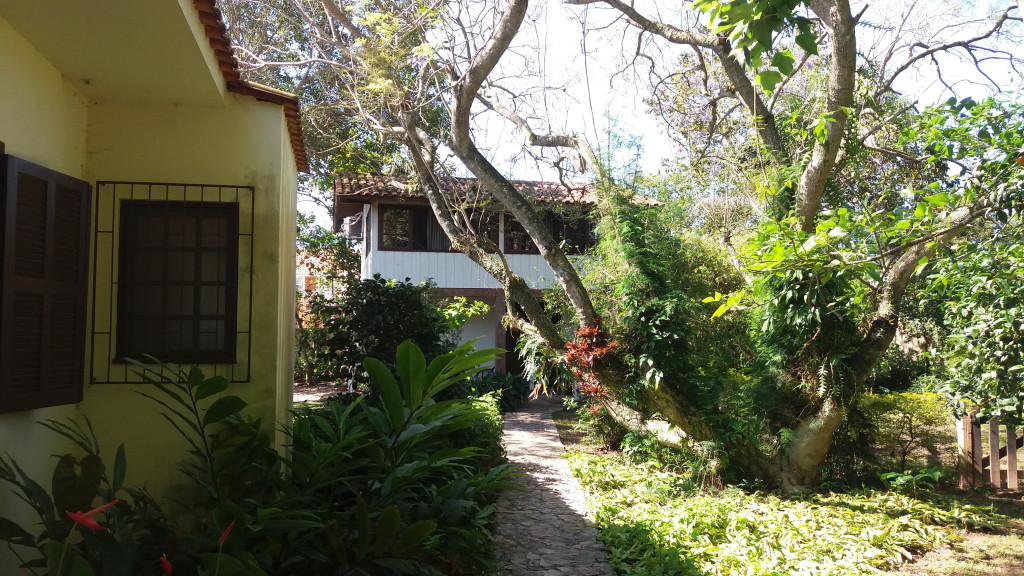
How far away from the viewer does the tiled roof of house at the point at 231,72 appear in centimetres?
376

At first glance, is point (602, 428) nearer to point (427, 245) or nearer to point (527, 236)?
point (527, 236)

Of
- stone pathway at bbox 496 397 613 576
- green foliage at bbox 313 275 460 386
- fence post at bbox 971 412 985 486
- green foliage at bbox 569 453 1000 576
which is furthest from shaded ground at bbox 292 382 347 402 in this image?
fence post at bbox 971 412 985 486

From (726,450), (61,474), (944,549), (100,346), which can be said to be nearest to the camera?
(61,474)

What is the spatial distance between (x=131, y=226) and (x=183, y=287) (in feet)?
1.77

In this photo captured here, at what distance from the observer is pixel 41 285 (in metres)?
3.83

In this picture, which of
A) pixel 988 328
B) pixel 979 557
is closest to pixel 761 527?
pixel 979 557

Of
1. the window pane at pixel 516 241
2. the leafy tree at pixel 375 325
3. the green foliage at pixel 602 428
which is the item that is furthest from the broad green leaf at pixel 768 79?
the window pane at pixel 516 241

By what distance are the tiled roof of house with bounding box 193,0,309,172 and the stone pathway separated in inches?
149

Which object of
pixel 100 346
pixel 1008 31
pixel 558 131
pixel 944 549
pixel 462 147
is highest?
pixel 1008 31

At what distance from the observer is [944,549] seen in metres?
6.02

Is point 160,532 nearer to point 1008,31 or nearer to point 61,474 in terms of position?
point 61,474

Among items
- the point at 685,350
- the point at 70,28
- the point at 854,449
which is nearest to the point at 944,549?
the point at 854,449

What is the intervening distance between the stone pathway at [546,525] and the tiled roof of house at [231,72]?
377cm

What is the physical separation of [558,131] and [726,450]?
16.8 feet
